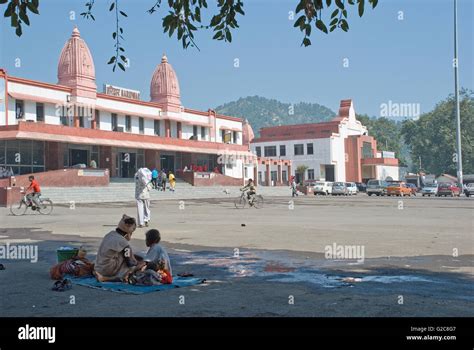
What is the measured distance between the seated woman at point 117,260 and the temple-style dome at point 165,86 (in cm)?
4811

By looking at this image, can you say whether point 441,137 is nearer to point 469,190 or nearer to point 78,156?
point 469,190

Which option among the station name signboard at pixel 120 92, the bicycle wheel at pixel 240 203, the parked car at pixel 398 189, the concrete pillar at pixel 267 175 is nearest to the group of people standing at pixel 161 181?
the station name signboard at pixel 120 92

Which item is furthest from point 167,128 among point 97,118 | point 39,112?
point 39,112

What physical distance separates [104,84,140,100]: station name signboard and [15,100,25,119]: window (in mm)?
11550

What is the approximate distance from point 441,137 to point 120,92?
6034 centimetres

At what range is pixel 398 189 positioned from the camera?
5419 cm

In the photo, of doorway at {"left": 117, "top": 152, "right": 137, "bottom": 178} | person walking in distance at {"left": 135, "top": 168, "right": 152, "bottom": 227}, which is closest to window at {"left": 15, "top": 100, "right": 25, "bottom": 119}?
doorway at {"left": 117, "top": 152, "right": 137, "bottom": 178}

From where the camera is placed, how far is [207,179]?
172 feet

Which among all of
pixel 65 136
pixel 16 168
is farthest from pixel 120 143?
pixel 16 168
